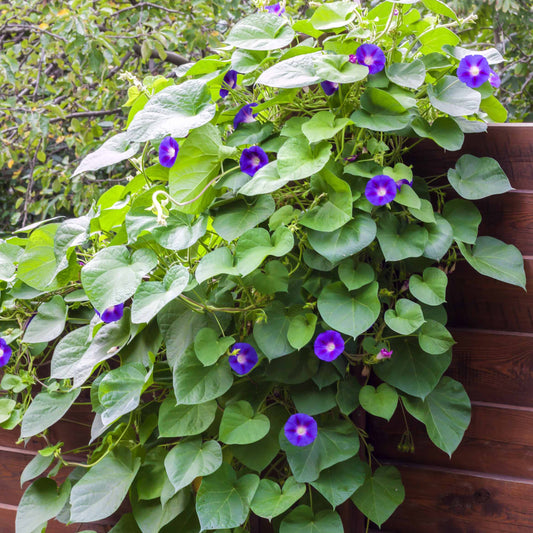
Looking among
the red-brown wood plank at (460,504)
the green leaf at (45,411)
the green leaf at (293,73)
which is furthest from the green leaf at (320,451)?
the green leaf at (293,73)

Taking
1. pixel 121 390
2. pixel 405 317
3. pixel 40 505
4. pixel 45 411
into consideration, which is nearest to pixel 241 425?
pixel 121 390

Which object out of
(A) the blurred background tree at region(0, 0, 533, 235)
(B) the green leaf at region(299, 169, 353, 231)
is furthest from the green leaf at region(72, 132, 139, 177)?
(A) the blurred background tree at region(0, 0, 533, 235)

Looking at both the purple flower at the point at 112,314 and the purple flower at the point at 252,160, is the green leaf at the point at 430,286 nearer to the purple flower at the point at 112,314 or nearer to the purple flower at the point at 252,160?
the purple flower at the point at 252,160

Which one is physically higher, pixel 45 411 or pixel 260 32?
pixel 260 32

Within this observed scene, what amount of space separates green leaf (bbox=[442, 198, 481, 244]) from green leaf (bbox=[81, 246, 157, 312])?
1.60ft

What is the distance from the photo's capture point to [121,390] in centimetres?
94

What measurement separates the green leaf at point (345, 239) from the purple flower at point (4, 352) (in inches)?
26.5

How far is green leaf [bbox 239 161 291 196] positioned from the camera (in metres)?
0.85

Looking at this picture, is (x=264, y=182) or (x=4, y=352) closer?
(x=264, y=182)

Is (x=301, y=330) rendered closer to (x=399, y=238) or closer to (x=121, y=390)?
(x=399, y=238)

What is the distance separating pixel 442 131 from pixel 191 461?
2.14ft

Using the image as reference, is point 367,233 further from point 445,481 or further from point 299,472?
point 445,481

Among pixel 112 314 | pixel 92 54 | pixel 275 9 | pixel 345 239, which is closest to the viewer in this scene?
pixel 345 239

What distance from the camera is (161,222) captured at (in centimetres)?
86
